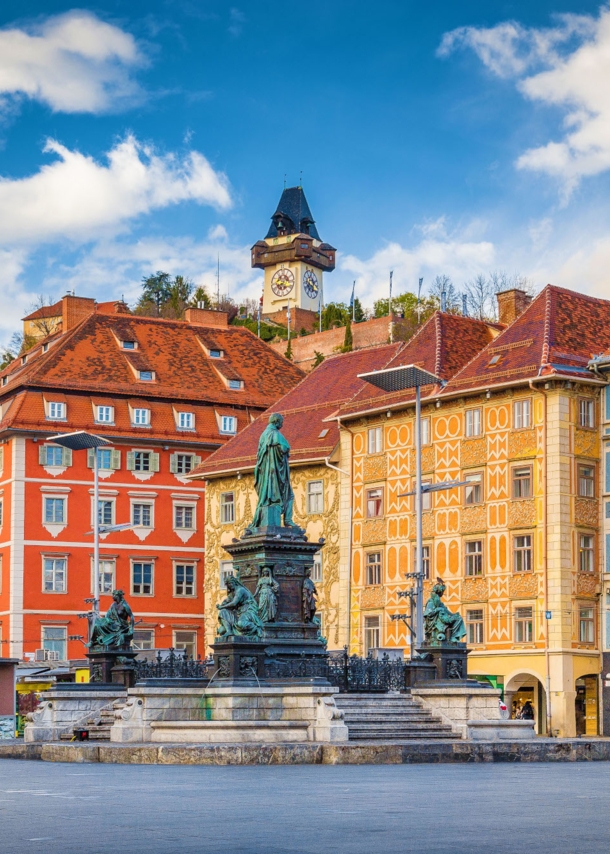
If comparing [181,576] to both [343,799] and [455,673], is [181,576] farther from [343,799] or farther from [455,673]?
[343,799]

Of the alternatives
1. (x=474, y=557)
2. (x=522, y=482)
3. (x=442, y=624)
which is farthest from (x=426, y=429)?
(x=442, y=624)

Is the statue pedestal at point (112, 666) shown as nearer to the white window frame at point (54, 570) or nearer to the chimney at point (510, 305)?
the chimney at point (510, 305)

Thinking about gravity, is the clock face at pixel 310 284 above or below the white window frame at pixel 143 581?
above

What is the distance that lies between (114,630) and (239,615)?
6.53 m

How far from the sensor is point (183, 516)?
Result: 7406 centimetres

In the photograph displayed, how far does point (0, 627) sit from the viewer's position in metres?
70.0

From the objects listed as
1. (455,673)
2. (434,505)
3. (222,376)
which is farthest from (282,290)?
(455,673)

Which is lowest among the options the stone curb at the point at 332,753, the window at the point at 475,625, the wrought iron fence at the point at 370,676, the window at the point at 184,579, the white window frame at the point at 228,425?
the stone curb at the point at 332,753

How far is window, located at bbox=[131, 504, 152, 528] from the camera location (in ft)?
239

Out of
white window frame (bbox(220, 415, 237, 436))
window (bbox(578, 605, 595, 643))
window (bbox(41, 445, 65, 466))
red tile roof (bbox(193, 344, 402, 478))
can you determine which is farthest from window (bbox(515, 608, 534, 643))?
window (bbox(41, 445, 65, 466))

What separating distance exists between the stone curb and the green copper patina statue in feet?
25.6

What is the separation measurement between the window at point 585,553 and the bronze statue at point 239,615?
2492 cm

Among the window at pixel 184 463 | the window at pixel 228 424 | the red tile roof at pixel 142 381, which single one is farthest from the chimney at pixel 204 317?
the window at pixel 184 463

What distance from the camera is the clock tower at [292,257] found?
163 m
